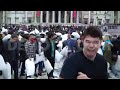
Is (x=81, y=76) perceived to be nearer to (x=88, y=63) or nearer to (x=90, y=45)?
(x=88, y=63)

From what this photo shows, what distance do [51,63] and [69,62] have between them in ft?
15.1

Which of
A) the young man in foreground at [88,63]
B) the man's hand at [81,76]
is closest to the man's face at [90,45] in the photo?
the young man in foreground at [88,63]

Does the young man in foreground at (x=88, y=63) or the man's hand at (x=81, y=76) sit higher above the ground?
the young man in foreground at (x=88, y=63)

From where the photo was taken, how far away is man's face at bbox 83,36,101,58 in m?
1.89

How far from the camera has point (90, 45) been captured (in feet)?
6.25

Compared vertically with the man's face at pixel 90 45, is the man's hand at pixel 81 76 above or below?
below

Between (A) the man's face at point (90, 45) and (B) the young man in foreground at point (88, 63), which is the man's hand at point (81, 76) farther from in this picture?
(A) the man's face at point (90, 45)

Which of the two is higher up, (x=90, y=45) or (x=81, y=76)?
(x=90, y=45)

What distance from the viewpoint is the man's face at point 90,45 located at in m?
1.89

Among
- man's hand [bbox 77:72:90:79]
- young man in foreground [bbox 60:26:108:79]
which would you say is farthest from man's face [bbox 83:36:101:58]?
man's hand [bbox 77:72:90:79]

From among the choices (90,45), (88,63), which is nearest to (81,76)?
(88,63)
